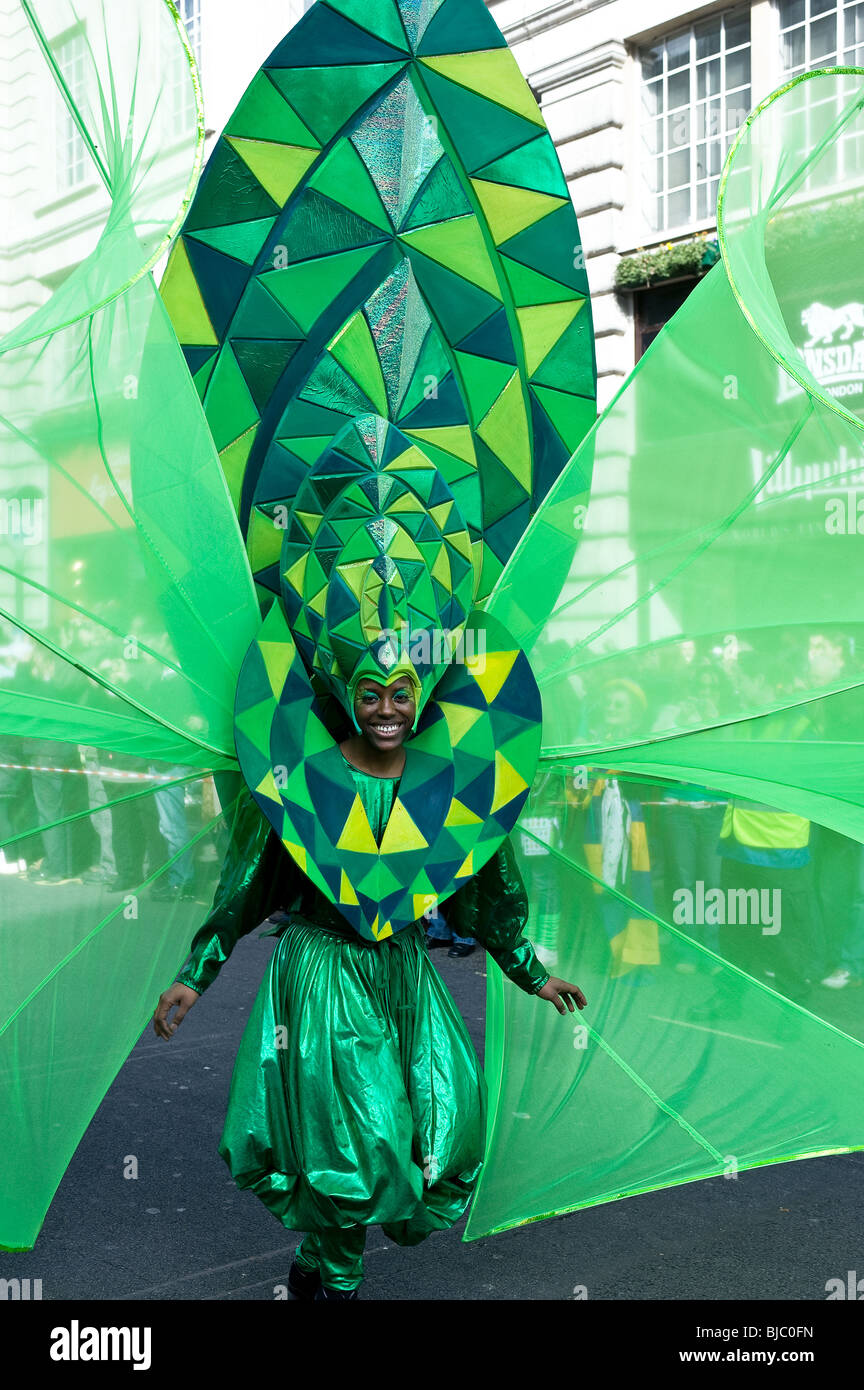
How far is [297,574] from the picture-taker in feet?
10.1

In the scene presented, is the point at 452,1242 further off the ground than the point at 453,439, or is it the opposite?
the point at 453,439

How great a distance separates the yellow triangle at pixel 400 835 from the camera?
9.98ft

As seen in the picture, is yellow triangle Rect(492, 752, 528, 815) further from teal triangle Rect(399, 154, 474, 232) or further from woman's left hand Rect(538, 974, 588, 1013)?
teal triangle Rect(399, 154, 474, 232)

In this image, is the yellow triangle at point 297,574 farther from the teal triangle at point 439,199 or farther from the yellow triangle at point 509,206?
the yellow triangle at point 509,206

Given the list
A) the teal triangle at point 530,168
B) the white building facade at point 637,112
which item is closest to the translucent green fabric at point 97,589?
the teal triangle at point 530,168

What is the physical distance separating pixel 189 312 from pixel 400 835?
1495 mm

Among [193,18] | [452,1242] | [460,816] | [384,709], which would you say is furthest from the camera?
[193,18]

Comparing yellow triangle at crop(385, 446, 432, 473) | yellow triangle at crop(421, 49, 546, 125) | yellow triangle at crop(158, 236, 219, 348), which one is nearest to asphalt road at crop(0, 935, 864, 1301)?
yellow triangle at crop(385, 446, 432, 473)

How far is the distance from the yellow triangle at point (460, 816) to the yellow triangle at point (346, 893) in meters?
0.29

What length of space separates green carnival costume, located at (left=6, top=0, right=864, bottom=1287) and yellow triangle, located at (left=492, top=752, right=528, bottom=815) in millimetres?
11

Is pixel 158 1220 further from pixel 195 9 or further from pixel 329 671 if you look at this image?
pixel 195 9

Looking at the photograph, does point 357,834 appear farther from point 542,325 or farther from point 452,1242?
point 452,1242

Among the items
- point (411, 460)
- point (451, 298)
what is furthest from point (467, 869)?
point (451, 298)
